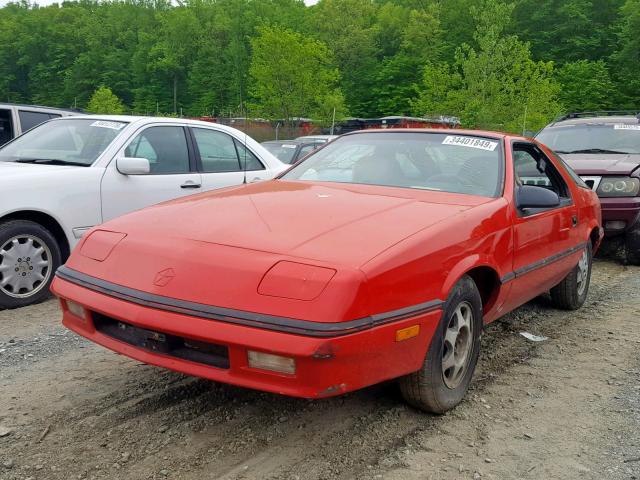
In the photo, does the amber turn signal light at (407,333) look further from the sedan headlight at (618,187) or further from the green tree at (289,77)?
the green tree at (289,77)

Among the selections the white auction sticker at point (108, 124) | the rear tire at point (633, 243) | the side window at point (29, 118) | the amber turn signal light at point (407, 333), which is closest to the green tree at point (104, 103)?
the side window at point (29, 118)

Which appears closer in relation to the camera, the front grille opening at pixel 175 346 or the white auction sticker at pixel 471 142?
the front grille opening at pixel 175 346

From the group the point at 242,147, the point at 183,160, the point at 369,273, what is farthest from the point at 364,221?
the point at 242,147

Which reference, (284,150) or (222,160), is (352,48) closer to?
(284,150)

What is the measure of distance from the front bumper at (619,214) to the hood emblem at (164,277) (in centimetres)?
579

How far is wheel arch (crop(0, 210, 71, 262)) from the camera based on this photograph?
4.80 meters

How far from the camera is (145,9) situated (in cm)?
7938

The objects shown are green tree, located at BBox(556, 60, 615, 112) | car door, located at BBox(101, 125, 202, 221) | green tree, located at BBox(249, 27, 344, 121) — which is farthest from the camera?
green tree, located at BBox(556, 60, 615, 112)

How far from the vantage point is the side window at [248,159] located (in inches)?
253

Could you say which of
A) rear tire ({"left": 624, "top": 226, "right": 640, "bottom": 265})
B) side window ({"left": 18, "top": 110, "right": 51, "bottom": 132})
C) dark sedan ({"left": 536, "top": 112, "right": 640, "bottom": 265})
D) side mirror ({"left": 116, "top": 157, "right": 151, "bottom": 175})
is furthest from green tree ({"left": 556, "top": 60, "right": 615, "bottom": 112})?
side mirror ({"left": 116, "top": 157, "right": 151, "bottom": 175})

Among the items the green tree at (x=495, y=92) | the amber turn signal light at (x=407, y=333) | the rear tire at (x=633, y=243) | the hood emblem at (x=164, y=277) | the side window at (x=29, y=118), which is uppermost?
the green tree at (x=495, y=92)

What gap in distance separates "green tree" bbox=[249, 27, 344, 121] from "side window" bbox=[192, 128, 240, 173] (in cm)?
2708

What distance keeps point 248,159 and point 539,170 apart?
3033 millimetres

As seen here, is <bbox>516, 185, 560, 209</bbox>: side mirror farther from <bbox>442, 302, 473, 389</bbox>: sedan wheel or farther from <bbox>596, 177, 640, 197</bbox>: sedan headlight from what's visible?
<bbox>596, 177, 640, 197</bbox>: sedan headlight
